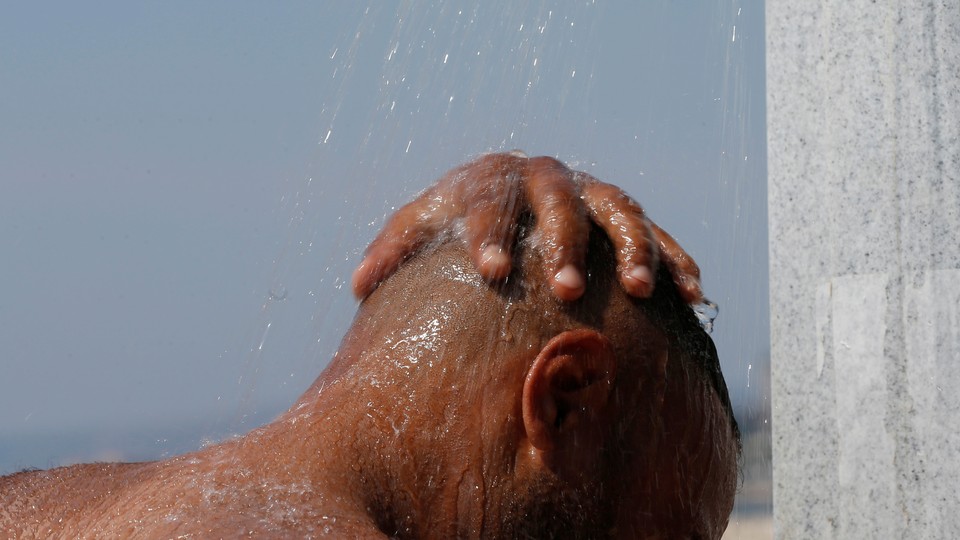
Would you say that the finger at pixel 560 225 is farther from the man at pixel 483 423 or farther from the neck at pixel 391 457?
the neck at pixel 391 457

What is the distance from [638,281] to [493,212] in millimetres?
303

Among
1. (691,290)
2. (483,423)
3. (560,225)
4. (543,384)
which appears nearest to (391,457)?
(483,423)

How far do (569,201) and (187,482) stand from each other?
87 centimetres

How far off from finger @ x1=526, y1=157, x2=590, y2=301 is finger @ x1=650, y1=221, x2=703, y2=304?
0.18m

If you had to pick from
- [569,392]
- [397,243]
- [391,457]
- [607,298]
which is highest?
[397,243]

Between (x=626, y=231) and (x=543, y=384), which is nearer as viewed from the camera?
(x=543, y=384)

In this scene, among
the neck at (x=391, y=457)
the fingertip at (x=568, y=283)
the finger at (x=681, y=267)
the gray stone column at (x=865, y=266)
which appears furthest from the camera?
the gray stone column at (x=865, y=266)

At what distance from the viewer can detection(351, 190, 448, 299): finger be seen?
7.18ft

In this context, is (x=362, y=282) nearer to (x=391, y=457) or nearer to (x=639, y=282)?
(x=391, y=457)

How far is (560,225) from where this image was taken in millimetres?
2070

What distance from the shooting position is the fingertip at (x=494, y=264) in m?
2.02

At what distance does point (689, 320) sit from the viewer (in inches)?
87.0

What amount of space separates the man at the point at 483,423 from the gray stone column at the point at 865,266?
2116 mm

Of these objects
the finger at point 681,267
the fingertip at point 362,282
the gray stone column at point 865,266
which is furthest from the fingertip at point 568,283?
the gray stone column at point 865,266
